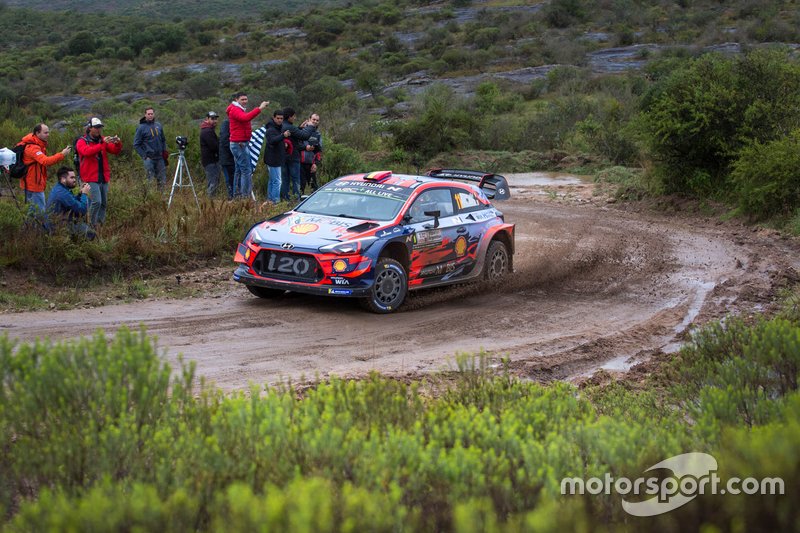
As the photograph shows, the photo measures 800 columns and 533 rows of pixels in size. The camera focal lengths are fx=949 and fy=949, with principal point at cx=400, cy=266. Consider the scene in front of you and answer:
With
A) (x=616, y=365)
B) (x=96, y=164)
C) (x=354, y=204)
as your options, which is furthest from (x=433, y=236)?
(x=96, y=164)

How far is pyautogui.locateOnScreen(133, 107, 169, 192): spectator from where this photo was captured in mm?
17562

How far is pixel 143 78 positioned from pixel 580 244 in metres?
46.7

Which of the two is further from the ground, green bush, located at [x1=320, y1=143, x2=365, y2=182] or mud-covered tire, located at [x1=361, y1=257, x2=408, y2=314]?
green bush, located at [x1=320, y1=143, x2=365, y2=182]

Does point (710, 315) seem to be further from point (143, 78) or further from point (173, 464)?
point (143, 78)

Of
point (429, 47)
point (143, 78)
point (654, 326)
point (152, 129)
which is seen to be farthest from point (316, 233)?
point (429, 47)

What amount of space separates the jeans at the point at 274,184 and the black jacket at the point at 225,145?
3.01ft

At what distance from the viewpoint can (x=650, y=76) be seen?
4559 centimetres

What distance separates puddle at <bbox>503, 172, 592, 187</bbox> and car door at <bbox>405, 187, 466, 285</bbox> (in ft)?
42.9

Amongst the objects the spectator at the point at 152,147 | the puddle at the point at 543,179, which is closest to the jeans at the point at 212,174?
the spectator at the point at 152,147

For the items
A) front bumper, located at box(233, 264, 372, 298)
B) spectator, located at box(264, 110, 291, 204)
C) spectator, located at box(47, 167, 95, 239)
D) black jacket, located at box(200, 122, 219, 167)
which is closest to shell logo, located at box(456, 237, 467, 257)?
front bumper, located at box(233, 264, 372, 298)

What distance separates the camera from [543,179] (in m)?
27.4

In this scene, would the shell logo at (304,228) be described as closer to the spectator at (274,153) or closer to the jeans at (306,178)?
the spectator at (274,153)

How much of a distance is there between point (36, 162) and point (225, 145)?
15.0 feet

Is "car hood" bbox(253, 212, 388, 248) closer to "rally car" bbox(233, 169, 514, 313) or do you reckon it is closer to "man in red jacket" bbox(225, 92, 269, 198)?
"rally car" bbox(233, 169, 514, 313)
